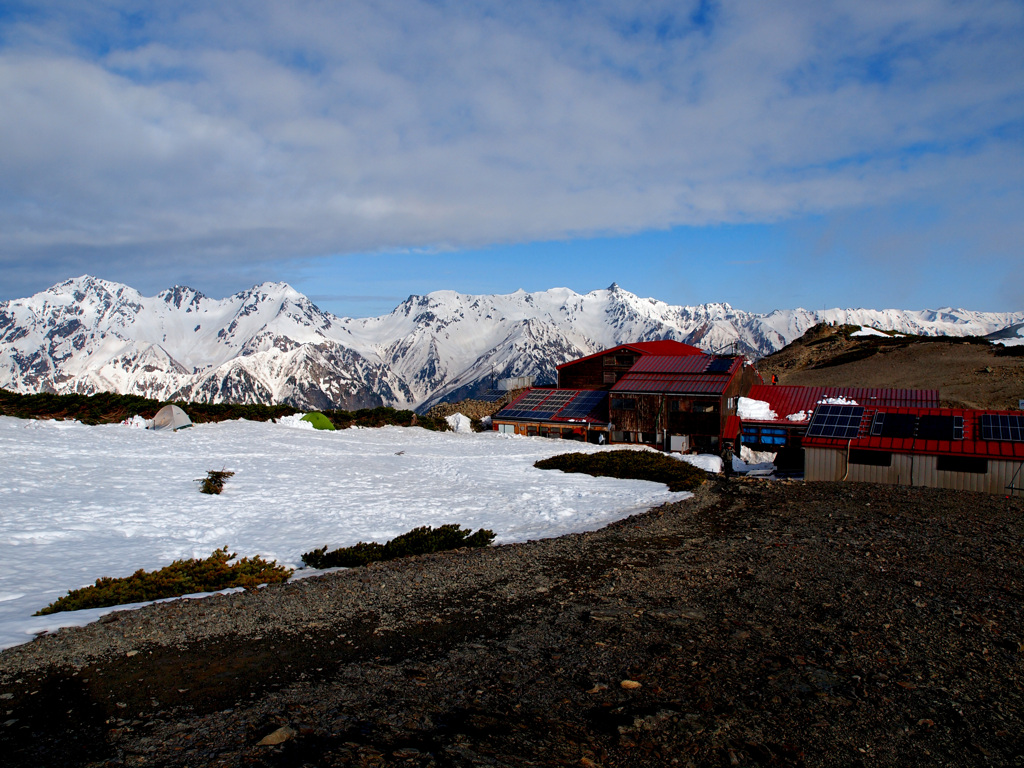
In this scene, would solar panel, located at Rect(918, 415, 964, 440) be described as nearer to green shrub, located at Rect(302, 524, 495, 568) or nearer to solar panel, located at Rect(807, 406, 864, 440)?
solar panel, located at Rect(807, 406, 864, 440)

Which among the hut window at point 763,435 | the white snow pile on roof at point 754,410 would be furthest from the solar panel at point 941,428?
the white snow pile on roof at point 754,410

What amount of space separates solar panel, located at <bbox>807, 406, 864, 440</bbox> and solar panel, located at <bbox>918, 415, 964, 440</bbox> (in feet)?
8.89

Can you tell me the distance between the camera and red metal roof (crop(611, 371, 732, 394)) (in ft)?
155

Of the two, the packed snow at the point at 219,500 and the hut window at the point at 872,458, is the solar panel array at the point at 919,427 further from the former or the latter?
the packed snow at the point at 219,500

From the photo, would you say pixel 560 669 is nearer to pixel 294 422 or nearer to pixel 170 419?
pixel 170 419

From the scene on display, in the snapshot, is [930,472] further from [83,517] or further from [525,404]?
[525,404]

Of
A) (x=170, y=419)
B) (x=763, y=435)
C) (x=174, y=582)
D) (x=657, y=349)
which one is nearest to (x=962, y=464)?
(x=763, y=435)

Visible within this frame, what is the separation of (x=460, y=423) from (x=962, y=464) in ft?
138

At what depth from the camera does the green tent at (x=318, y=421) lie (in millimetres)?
48156

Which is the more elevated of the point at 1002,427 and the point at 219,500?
the point at 1002,427

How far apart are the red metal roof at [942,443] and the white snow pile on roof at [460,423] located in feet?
116

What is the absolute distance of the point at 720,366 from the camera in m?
49.3

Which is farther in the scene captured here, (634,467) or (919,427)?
(634,467)

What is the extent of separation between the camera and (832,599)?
36.2 feet
